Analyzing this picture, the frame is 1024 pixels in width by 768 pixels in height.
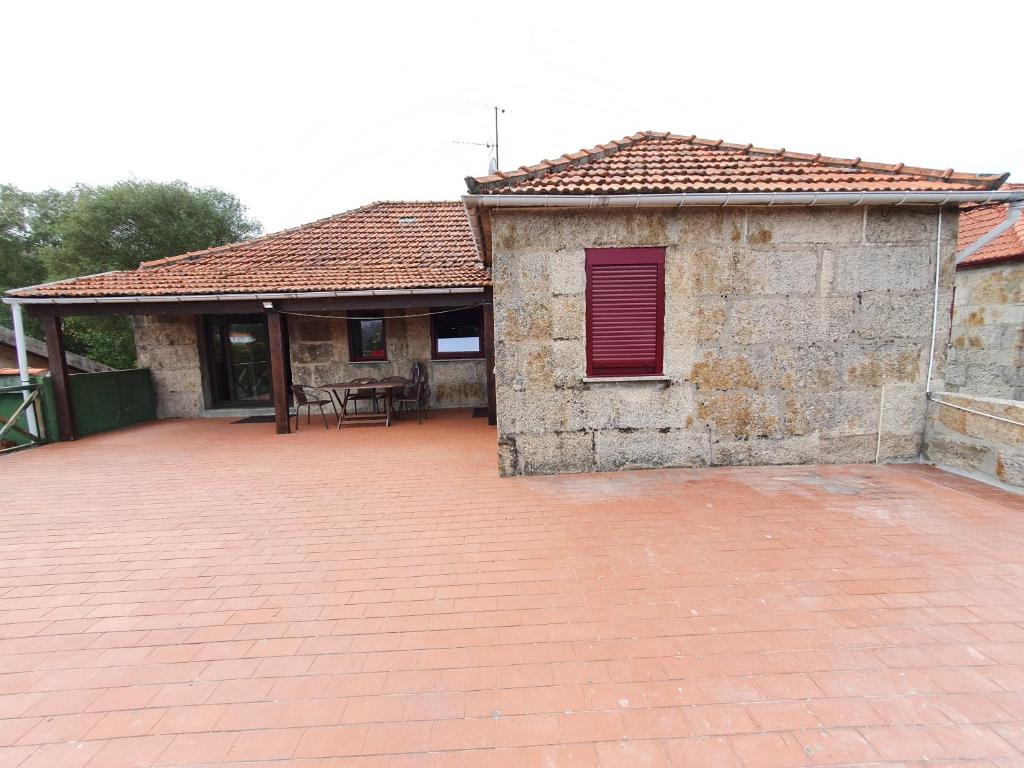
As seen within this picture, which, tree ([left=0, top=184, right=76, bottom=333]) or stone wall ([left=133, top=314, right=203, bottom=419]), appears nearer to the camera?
stone wall ([left=133, top=314, right=203, bottom=419])

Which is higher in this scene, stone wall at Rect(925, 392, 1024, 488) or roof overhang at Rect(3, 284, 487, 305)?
roof overhang at Rect(3, 284, 487, 305)

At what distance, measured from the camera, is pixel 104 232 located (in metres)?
17.8

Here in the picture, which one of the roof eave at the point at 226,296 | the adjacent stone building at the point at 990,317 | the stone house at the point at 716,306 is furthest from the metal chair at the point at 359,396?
the adjacent stone building at the point at 990,317

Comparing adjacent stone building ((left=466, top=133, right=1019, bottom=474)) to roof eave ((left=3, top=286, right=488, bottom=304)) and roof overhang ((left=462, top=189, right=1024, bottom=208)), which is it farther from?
roof eave ((left=3, top=286, right=488, bottom=304))

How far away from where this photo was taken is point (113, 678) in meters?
2.38

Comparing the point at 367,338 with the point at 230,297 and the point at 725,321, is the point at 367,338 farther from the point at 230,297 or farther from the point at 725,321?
the point at 725,321

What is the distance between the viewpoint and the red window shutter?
5.18 m

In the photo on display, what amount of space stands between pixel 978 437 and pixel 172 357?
14167mm

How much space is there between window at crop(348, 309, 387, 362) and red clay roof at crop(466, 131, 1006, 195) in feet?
19.4

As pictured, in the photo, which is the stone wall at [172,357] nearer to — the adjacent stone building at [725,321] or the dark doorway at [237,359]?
the dark doorway at [237,359]

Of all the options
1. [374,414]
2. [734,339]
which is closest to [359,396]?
[374,414]

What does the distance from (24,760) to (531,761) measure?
2.17 m

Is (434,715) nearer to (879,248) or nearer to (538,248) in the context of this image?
(538,248)

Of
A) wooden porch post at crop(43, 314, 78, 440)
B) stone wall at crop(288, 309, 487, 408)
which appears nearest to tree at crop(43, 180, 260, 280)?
wooden porch post at crop(43, 314, 78, 440)
